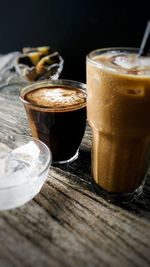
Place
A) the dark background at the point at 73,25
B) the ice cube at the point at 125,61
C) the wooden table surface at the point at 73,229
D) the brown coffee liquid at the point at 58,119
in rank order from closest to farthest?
the wooden table surface at the point at 73,229
the ice cube at the point at 125,61
the brown coffee liquid at the point at 58,119
the dark background at the point at 73,25

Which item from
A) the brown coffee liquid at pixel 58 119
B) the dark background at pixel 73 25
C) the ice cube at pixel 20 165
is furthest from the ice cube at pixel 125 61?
the dark background at pixel 73 25

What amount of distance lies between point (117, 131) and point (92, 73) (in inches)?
5.0

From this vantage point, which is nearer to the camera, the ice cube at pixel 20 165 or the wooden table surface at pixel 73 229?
the wooden table surface at pixel 73 229

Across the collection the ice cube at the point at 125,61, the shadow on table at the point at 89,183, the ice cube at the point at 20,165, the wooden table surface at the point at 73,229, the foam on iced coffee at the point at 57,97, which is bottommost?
the shadow on table at the point at 89,183

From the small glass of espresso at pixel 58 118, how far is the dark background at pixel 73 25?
0.76 metres

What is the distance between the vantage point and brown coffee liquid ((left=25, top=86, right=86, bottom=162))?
84 cm

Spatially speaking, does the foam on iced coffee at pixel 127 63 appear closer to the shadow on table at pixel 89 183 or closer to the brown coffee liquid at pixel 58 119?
the brown coffee liquid at pixel 58 119

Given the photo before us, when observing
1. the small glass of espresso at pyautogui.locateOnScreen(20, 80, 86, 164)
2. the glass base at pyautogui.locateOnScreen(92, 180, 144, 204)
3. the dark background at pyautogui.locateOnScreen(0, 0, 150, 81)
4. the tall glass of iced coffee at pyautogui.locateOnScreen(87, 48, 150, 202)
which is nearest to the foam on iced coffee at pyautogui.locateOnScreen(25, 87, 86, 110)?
the small glass of espresso at pyautogui.locateOnScreen(20, 80, 86, 164)

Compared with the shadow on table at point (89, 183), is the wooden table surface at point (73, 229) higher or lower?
higher

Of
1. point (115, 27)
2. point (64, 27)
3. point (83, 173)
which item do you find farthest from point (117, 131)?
point (64, 27)

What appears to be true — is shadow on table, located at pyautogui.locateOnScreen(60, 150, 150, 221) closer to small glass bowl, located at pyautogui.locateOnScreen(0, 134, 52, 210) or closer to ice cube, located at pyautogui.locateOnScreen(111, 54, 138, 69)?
small glass bowl, located at pyautogui.locateOnScreen(0, 134, 52, 210)

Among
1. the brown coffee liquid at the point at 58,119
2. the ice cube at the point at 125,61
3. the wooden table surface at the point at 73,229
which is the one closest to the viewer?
the wooden table surface at the point at 73,229

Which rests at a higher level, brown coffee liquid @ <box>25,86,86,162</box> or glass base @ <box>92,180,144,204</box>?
brown coffee liquid @ <box>25,86,86,162</box>

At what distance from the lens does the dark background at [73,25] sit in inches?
60.9
